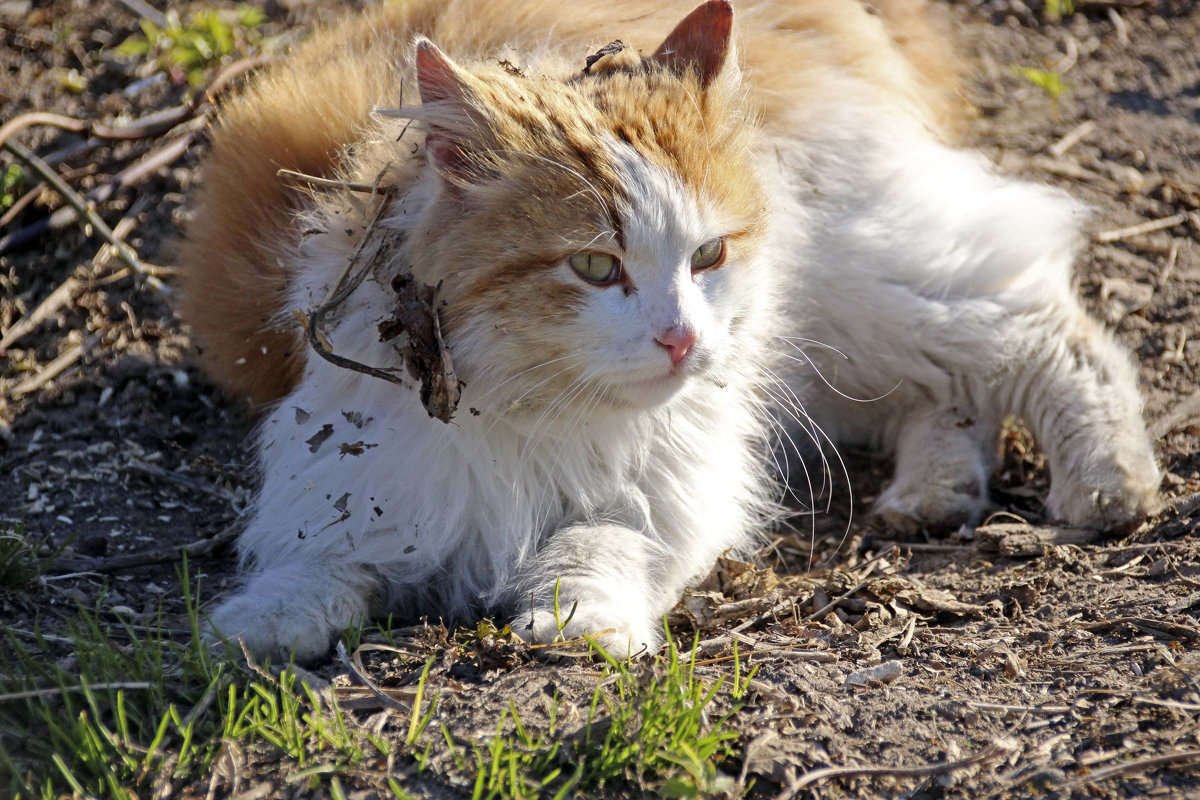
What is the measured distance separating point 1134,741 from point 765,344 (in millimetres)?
1370

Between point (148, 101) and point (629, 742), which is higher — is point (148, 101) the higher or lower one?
the higher one

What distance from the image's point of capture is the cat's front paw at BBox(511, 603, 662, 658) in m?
2.48

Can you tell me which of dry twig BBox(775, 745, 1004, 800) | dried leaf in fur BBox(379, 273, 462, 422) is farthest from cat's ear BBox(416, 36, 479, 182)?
dry twig BBox(775, 745, 1004, 800)

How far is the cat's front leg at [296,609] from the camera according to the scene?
2.46m

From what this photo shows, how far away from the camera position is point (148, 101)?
16.4ft

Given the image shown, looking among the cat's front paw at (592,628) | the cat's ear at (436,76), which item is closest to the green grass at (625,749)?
the cat's front paw at (592,628)

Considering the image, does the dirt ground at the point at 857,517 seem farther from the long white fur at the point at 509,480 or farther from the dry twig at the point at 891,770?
the long white fur at the point at 509,480

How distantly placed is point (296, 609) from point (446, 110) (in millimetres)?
1257

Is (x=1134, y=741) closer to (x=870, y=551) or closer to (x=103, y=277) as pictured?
→ (x=870, y=551)

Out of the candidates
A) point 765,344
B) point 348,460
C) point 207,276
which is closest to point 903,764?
point 765,344

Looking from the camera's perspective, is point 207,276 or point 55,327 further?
point 55,327

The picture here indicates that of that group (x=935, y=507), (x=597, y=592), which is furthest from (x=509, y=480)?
(x=935, y=507)

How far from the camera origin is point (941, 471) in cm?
347

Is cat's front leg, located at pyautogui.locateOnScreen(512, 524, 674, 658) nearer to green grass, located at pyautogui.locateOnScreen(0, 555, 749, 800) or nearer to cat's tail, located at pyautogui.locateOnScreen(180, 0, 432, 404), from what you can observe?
green grass, located at pyautogui.locateOnScreen(0, 555, 749, 800)
